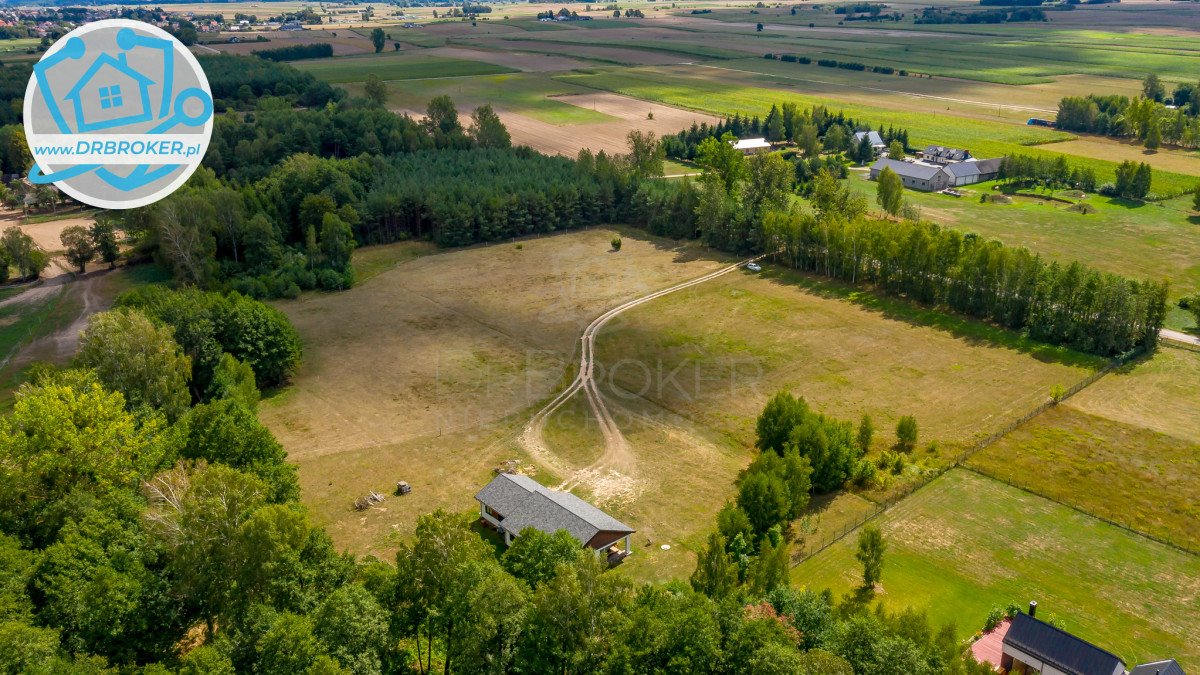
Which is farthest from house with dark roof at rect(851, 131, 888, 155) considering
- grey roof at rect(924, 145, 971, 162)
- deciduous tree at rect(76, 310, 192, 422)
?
deciduous tree at rect(76, 310, 192, 422)

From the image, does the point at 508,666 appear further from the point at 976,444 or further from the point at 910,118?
the point at 910,118

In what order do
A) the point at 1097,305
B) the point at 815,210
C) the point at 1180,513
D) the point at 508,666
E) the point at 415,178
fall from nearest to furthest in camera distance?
the point at 508,666
the point at 1180,513
the point at 1097,305
the point at 815,210
the point at 415,178

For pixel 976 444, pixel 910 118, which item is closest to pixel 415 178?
pixel 976 444

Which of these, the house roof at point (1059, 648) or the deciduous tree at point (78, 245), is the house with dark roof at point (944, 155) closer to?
the house roof at point (1059, 648)

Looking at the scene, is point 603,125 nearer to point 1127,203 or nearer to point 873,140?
point 873,140

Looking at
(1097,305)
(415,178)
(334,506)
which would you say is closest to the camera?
(334,506)

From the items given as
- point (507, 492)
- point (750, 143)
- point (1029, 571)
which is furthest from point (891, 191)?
point (507, 492)

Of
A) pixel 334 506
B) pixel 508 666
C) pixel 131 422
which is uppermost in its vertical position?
pixel 131 422
